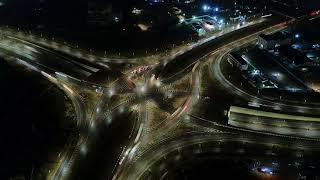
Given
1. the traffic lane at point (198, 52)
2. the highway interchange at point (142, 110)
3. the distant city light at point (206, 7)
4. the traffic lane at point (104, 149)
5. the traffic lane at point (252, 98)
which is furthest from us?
the distant city light at point (206, 7)

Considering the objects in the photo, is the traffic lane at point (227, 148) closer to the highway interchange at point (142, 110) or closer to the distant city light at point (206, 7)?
the highway interchange at point (142, 110)

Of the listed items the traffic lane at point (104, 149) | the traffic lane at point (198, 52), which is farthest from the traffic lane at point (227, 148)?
the traffic lane at point (198, 52)

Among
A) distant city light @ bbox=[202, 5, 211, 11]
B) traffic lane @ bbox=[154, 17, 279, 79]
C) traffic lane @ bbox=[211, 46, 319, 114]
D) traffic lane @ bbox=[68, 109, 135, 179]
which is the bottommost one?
traffic lane @ bbox=[68, 109, 135, 179]

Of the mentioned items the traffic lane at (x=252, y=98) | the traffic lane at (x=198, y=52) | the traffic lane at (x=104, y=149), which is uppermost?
the traffic lane at (x=198, y=52)

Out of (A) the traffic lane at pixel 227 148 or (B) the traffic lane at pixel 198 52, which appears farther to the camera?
(B) the traffic lane at pixel 198 52

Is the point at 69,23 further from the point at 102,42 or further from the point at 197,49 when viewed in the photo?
the point at 197,49

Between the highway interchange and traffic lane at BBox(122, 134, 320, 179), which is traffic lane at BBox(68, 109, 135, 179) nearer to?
the highway interchange

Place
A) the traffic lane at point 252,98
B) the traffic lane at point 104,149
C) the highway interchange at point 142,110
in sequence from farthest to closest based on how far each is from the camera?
1. the traffic lane at point 252,98
2. the highway interchange at point 142,110
3. the traffic lane at point 104,149

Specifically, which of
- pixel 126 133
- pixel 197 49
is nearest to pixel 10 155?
pixel 126 133

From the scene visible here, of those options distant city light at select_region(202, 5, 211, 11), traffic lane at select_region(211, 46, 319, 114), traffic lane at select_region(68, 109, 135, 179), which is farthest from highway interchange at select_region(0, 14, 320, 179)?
distant city light at select_region(202, 5, 211, 11)
